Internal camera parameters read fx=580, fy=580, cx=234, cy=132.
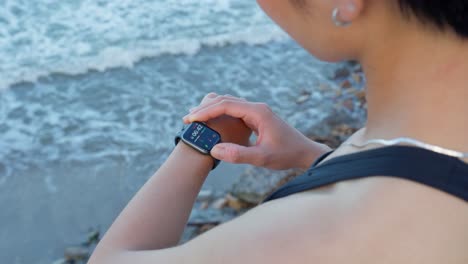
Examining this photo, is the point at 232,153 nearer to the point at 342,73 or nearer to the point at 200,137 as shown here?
the point at 200,137

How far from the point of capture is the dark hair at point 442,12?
683 mm

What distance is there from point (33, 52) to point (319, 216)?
11.8 ft

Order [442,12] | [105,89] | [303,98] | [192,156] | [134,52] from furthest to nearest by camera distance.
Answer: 1. [134,52]
2. [105,89]
3. [303,98]
4. [192,156]
5. [442,12]

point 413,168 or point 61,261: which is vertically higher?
point 413,168

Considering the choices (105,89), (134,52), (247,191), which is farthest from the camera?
(134,52)

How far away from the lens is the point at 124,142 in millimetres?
3070

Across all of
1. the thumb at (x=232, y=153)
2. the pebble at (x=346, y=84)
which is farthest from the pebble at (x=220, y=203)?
the thumb at (x=232, y=153)

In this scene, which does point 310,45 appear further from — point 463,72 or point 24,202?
point 24,202

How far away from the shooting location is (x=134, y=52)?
3957mm

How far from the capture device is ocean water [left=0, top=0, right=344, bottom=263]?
104 inches

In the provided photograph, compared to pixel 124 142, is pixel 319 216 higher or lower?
higher

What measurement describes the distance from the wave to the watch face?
264 centimetres

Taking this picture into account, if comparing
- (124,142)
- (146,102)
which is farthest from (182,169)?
(146,102)

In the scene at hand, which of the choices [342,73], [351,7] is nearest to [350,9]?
[351,7]
